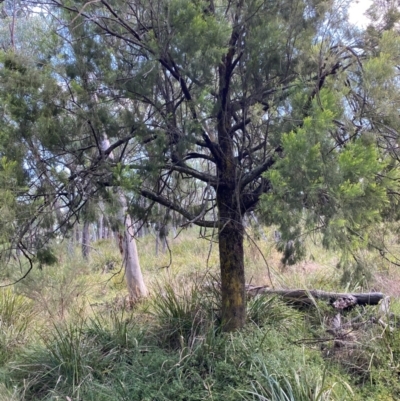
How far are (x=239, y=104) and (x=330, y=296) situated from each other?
3172 mm

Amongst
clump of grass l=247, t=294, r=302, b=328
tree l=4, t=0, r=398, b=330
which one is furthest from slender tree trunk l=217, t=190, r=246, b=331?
clump of grass l=247, t=294, r=302, b=328

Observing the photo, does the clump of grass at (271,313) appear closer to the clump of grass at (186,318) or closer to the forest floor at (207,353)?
the forest floor at (207,353)

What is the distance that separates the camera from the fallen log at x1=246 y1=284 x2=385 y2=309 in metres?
5.38

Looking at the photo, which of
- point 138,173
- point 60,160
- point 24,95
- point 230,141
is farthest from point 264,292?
point 24,95

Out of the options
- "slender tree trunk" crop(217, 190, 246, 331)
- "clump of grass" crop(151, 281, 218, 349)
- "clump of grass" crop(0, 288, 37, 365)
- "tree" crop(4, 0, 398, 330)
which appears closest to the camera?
"tree" crop(4, 0, 398, 330)

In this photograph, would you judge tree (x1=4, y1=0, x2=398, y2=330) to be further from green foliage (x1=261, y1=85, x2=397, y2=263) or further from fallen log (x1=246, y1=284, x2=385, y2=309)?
fallen log (x1=246, y1=284, x2=385, y2=309)

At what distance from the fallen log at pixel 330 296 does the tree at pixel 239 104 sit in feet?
→ 5.25

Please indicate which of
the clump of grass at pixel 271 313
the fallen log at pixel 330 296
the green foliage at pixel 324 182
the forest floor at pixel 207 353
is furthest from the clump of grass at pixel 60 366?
the green foliage at pixel 324 182

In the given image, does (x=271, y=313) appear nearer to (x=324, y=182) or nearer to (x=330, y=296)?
(x=330, y=296)

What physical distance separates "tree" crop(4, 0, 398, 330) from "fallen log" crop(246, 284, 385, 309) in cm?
160

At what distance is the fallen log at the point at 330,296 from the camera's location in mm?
5375

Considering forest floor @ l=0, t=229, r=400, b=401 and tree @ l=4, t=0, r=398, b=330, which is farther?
forest floor @ l=0, t=229, r=400, b=401

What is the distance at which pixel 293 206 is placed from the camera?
8.36ft

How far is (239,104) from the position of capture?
3910mm
